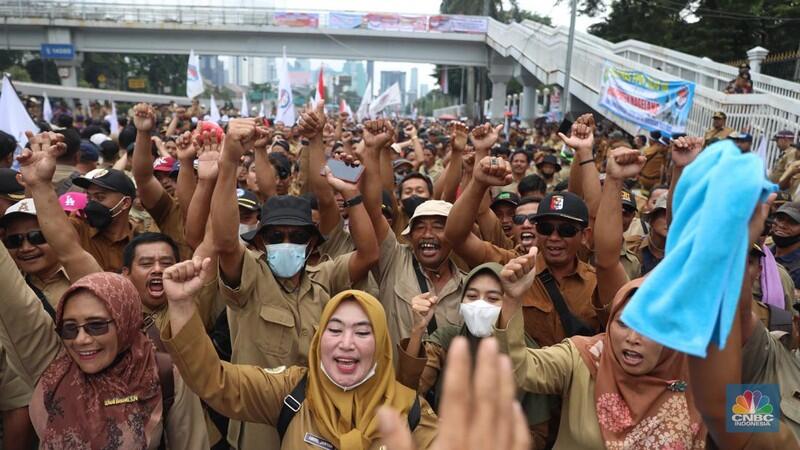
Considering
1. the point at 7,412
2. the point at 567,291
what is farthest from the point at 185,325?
the point at 567,291

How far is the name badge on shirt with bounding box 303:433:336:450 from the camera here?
227 cm

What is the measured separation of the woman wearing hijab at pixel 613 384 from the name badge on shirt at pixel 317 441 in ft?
2.51

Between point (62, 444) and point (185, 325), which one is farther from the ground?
point (185, 325)

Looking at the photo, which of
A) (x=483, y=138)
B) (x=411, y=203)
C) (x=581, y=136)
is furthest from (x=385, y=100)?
(x=581, y=136)

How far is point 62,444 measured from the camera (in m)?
2.15

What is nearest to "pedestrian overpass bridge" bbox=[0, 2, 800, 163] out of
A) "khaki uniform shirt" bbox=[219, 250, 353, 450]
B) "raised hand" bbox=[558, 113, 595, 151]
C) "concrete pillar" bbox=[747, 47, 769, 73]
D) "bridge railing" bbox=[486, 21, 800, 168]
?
"bridge railing" bbox=[486, 21, 800, 168]

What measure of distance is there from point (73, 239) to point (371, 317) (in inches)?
58.5

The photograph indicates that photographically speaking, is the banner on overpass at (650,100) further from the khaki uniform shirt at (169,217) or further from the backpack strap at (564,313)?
the khaki uniform shirt at (169,217)

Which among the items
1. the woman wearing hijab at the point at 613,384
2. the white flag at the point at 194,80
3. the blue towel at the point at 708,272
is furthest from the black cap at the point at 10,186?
the white flag at the point at 194,80

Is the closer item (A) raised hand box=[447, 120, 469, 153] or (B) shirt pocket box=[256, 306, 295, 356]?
(B) shirt pocket box=[256, 306, 295, 356]

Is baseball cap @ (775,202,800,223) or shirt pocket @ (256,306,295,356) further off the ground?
baseball cap @ (775,202,800,223)

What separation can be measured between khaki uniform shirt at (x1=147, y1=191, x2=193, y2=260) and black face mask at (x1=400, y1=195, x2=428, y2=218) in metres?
1.77

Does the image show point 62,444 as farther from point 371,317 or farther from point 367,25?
point 367,25

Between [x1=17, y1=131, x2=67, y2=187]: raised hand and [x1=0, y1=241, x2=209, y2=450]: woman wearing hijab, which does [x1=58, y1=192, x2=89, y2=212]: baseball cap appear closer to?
[x1=17, y1=131, x2=67, y2=187]: raised hand
